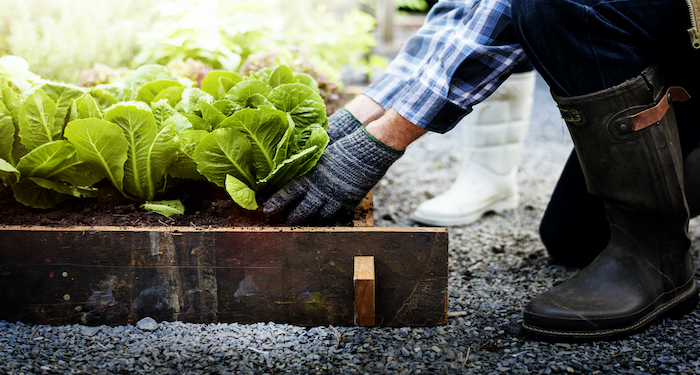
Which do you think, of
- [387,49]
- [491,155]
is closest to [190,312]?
[491,155]

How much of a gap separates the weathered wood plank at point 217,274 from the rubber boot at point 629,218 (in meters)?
0.33

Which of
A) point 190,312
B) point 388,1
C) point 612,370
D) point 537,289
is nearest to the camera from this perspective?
point 612,370

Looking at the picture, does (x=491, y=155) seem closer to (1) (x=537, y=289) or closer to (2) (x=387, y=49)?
(1) (x=537, y=289)

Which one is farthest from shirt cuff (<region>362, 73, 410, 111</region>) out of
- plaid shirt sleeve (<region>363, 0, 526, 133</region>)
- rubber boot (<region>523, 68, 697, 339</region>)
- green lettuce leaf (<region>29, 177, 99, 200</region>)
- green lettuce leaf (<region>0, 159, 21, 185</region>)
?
green lettuce leaf (<region>0, 159, 21, 185</region>)

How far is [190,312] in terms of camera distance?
119cm

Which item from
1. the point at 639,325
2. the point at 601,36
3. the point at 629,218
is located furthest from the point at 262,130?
the point at 639,325

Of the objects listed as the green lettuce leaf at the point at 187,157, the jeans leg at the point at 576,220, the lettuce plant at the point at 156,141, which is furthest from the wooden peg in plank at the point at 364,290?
the jeans leg at the point at 576,220

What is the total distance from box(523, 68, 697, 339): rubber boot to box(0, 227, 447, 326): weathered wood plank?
331 mm

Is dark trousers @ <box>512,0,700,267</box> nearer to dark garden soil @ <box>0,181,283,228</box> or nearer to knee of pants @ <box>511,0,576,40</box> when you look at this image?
knee of pants @ <box>511,0,576,40</box>

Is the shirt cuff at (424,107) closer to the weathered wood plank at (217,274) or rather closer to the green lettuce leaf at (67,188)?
the weathered wood plank at (217,274)

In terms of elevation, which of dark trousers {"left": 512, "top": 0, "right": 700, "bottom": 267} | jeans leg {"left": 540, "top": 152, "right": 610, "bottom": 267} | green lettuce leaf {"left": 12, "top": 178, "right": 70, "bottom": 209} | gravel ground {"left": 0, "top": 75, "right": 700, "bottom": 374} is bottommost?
gravel ground {"left": 0, "top": 75, "right": 700, "bottom": 374}

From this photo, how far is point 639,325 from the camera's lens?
1.19 metres

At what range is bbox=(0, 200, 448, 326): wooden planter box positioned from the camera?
1.13 meters

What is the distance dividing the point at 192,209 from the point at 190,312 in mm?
285
